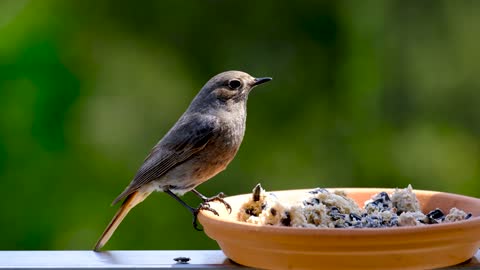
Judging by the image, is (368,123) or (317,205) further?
(368,123)

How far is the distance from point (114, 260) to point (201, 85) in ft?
9.85

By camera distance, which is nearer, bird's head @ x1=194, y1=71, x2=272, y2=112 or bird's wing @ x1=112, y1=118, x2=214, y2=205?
bird's wing @ x1=112, y1=118, x2=214, y2=205

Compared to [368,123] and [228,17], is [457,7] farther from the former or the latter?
[228,17]

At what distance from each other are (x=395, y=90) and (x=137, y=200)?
238cm

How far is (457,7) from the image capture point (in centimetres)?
623

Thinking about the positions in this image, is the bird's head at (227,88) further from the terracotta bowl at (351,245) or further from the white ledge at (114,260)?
the terracotta bowl at (351,245)

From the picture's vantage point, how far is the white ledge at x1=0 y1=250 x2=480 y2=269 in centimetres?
292

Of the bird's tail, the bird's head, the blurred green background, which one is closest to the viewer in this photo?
the bird's tail

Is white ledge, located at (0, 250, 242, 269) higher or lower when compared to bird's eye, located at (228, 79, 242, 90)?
lower

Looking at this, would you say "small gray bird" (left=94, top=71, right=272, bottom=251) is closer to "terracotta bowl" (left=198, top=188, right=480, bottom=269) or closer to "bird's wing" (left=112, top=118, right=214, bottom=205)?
"bird's wing" (left=112, top=118, right=214, bottom=205)

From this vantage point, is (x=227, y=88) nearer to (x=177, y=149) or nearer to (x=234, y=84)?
(x=234, y=84)

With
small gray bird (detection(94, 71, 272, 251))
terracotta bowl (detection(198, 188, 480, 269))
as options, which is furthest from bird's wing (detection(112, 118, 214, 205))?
terracotta bowl (detection(198, 188, 480, 269))

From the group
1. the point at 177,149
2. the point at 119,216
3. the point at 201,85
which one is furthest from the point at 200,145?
the point at 201,85

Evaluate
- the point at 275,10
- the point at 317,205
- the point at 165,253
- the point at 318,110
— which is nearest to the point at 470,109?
the point at 318,110
